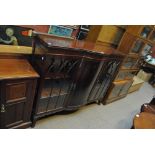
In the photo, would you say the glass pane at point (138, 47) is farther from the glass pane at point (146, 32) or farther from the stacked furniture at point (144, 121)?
the stacked furniture at point (144, 121)

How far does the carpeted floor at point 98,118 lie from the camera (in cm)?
216

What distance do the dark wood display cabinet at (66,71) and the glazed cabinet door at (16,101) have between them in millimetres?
126

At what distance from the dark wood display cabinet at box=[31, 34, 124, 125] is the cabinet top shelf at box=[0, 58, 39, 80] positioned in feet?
0.37

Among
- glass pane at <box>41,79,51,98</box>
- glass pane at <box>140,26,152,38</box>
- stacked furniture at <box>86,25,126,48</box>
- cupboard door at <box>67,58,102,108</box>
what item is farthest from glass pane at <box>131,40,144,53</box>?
glass pane at <box>41,79,51,98</box>

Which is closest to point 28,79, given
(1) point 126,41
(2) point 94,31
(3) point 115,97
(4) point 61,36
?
(4) point 61,36

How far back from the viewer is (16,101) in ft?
5.07

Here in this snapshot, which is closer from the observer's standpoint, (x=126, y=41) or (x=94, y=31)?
(x=94, y=31)

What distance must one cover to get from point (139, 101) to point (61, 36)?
9.00 feet

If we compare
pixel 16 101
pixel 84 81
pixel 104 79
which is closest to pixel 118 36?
pixel 104 79

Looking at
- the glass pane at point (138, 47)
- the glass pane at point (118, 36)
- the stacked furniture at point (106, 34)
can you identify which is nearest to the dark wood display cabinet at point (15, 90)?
the stacked furniture at point (106, 34)

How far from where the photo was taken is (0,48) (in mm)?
1542

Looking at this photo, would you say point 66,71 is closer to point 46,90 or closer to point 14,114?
point 46,90
